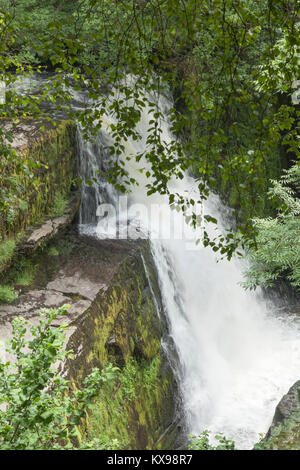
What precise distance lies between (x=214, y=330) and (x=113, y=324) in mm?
3494

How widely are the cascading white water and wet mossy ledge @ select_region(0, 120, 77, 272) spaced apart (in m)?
0.63

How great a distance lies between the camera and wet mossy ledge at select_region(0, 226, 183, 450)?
222 inches

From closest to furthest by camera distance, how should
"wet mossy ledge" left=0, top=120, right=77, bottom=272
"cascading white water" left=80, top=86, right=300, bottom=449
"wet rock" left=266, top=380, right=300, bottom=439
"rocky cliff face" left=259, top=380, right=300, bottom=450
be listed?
"rocky cliff face" left=259, top=380, right=300, bottom=450 → "wet rock" left=266, top=380, right=300, bottom=439 → "wet mossy ledge" left=0, top=120, right=77, bottom=272 → "cascading white water" left=80, top=86, right=300, bottom=449

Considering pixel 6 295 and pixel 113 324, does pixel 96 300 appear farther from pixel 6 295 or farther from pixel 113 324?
pixel 6 295

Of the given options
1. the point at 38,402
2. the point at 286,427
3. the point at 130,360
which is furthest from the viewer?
the point at 130,360

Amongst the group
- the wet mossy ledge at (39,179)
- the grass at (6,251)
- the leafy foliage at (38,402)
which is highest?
the wet mossy ledge at (39,179)

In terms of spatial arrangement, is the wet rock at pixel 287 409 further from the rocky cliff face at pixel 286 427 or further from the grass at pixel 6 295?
the grass at pixel 6 295

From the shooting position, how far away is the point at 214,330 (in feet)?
30.4

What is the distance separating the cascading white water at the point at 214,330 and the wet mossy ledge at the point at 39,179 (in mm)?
632

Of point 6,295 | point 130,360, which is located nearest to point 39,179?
point 6,295

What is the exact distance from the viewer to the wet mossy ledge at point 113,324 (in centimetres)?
565

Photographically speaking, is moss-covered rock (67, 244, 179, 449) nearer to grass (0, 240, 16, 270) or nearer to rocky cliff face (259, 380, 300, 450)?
grass (0, 240, 16, 270)

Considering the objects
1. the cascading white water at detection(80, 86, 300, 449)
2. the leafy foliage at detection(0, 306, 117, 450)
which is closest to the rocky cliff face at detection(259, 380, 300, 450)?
the cascading white water at detection(80, 86, 300, 449)

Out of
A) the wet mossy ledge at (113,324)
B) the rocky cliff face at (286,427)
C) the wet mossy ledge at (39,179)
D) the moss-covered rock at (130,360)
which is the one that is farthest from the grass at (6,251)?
the rocky cliff face at (286,427)
